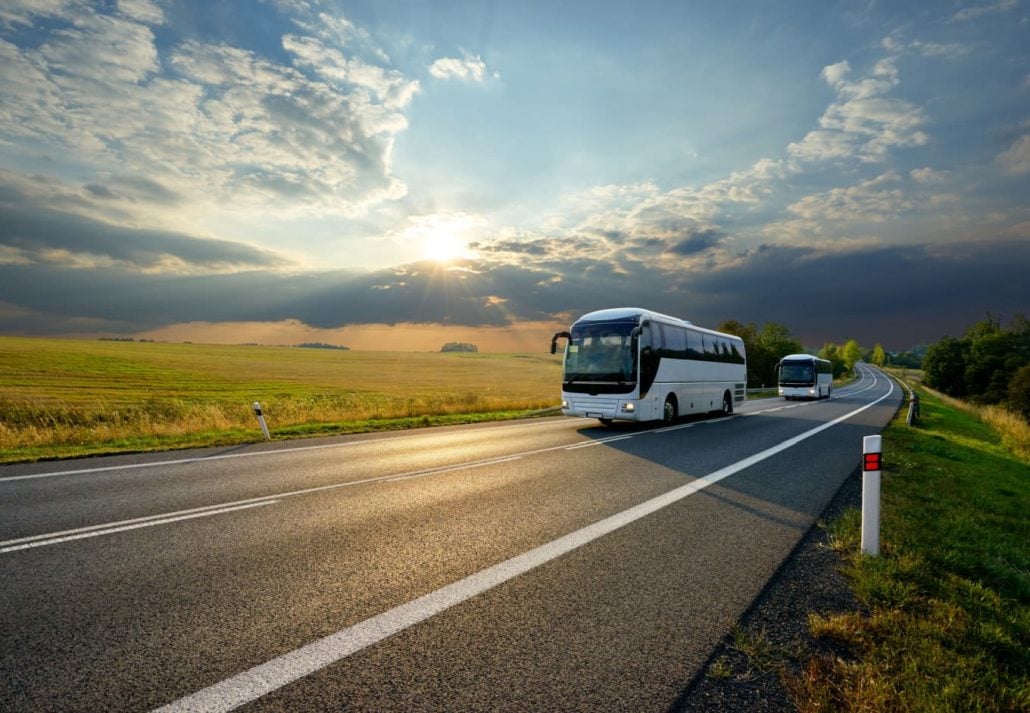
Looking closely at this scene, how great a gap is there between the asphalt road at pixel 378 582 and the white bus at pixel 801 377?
2959 centimetres

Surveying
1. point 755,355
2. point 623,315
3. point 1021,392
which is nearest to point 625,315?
point 623,315

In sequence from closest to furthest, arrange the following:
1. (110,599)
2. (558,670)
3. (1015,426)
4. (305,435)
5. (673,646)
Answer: (558,670)
(673,646)
(110,599)
(305,435)
(1015,426)

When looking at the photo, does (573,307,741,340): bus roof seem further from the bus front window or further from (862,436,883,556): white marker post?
the bus front window

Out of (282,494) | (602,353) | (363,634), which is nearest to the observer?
(363,634)

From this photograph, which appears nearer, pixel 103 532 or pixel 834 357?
pixel 103 532

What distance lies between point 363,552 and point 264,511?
2024mm

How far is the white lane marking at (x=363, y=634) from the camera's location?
2484 millimetres

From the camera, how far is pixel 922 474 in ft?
28.0

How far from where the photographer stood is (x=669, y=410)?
1583cm

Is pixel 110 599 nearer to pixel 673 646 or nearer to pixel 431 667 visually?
pixel 431 667

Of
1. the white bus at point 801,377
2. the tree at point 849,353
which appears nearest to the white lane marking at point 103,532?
the white bus at point 801,377

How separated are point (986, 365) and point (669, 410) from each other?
84245 millimetres

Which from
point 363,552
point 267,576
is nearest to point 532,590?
point 363,552

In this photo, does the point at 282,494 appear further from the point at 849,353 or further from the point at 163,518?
→ the point at 849,353
